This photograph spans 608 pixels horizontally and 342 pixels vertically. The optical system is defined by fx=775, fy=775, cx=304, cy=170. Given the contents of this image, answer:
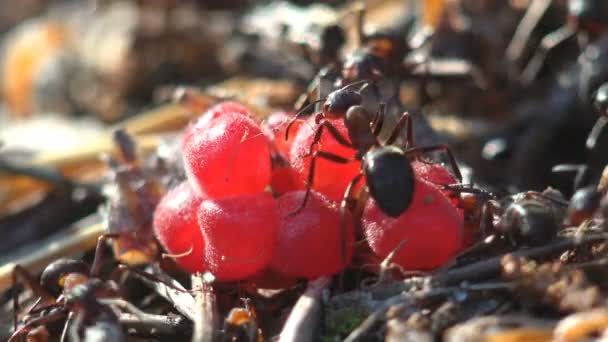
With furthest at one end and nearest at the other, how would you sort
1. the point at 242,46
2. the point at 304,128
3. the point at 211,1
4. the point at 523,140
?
the point at 211,1
the point at 242,46
the point at 523,140
the point at 304,128

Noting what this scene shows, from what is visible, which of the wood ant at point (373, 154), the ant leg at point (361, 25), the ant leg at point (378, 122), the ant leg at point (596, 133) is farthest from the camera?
the ant leg at point (361, 25)

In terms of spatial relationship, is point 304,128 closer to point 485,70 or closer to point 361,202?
point 361,202

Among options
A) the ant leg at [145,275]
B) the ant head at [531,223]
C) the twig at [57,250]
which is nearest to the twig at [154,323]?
the ant leg at [145,275]

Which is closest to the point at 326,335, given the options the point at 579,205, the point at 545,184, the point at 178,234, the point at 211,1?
the point at 178,234

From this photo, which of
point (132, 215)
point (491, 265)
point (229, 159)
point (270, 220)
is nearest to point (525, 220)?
point (491, 265)

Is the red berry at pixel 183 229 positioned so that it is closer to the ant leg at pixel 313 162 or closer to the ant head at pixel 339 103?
the ant leg at pixel 313 162

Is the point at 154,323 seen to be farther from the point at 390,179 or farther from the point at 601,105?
the point at 601,105

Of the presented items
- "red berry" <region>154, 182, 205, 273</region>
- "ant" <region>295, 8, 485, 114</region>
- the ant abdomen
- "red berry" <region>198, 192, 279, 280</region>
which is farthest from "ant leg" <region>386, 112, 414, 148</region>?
"red berry" <region>154, 182, 205, 273</region>

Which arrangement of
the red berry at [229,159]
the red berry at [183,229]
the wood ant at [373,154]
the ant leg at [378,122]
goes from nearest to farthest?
the wood ant at [373,154], the red berry at [229,159], the red berry at [183,229], the ant leg at [378,122]
